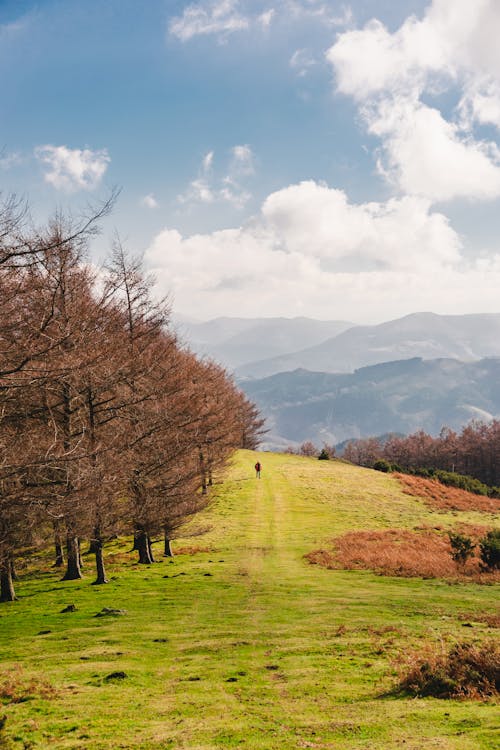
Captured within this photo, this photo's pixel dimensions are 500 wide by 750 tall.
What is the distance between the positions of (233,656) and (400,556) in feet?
58.9

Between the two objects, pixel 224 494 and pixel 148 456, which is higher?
pixel 148 456

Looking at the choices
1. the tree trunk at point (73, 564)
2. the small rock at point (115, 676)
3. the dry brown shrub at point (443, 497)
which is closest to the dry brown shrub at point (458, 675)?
the small rock at point (115, 676)

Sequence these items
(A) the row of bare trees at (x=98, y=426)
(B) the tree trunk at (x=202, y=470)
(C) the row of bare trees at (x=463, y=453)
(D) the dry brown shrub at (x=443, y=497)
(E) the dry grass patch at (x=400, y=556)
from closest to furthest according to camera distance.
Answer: (A) the row of bare trees at (x=98, y=426) → (E) the dry grass patch at (x=400, y=556) → (B) the tree trunk at (x=202, y=470) → (D) the dry brown shrub at (x=443, y=497) → (C) the row of bare trees at (x=463, y=453)

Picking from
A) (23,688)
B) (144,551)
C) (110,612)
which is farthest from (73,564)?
(23,688)

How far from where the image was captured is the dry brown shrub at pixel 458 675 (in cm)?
916

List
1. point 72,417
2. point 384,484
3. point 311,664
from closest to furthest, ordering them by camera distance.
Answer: point 311,664, point 72,417, point 384,484

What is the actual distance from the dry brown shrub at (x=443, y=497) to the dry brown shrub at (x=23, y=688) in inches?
1904

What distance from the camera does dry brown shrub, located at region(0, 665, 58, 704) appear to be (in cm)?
977

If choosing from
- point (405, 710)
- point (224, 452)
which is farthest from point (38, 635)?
point (224, 452)

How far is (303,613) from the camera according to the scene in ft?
56.2

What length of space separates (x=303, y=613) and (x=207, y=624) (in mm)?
3482

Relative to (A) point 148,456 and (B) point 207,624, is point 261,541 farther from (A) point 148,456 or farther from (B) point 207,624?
(B) point 207,624

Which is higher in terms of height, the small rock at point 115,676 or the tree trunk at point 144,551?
the small rock at point 115,676

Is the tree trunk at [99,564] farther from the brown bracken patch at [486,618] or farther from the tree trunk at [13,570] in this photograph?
the brown bracken patch at [486,618]
